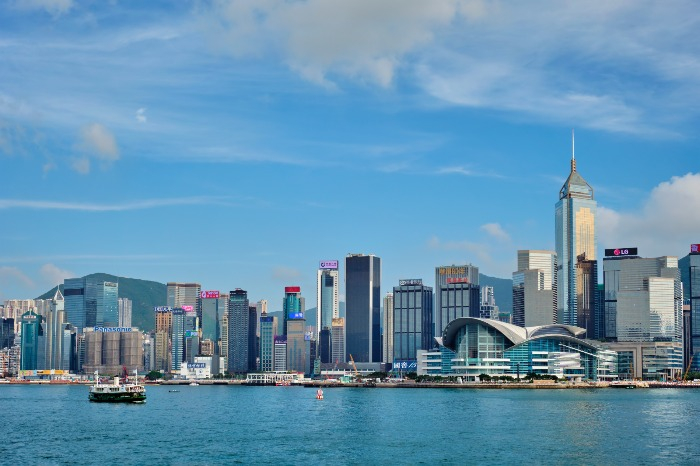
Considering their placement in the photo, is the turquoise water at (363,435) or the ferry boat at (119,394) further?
the ferry boat at (119,394)

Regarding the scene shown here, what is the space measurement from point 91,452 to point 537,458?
3626 cm

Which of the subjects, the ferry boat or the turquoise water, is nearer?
the turquoise water

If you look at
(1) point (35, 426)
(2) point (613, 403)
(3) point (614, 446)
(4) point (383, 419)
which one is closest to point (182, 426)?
(1) point (35, 426)

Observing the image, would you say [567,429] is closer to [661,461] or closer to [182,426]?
[661,461]

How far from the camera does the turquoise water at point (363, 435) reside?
2913 inches

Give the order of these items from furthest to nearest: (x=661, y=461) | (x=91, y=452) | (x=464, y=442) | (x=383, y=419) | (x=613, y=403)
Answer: (x=613, y=403)
(x=383, y=419)
(x=464, y=442)
(x=91, y=452)
(x=661, y=461)

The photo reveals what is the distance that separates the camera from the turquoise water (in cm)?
7400

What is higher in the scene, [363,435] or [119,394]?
[363,435]

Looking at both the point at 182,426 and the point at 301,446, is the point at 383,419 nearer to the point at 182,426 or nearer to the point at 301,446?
the point at 182,426

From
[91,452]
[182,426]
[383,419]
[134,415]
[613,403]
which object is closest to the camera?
[91,452]

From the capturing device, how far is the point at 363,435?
301ft

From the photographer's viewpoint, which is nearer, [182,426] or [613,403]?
[182,426]

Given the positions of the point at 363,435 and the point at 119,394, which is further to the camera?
the point at 119,394

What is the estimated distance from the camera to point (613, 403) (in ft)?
478
